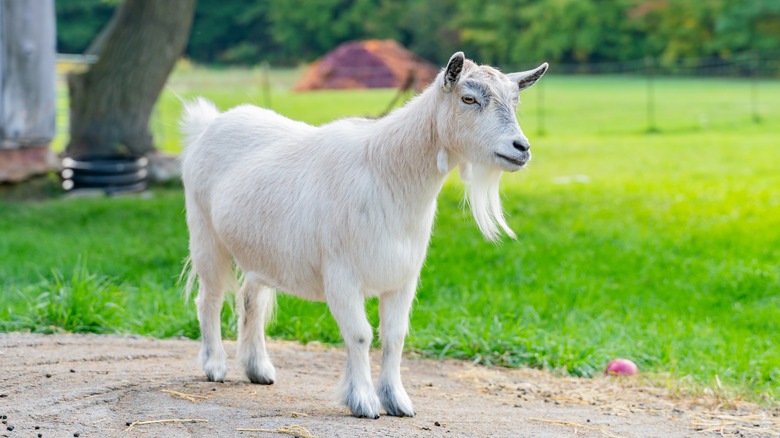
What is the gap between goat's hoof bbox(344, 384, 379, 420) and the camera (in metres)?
3.90

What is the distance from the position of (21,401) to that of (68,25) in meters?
39.9

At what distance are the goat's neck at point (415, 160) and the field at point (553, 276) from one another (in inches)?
72.1

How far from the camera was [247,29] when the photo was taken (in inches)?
1775

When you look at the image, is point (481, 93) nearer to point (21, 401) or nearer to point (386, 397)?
point (386, 397)

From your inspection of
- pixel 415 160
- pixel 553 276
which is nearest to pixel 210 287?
pixel 415 160

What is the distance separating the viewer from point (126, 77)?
11.2m

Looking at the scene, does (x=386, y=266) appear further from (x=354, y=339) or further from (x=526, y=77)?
(x=526, y=77)

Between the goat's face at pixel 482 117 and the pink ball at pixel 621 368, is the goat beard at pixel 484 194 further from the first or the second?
the pink ball at pixel 621 368

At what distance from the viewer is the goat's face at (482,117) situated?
3572 mm

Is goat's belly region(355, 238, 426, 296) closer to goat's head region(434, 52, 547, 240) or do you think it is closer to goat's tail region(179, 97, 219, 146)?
goat's head region(434, 52, 547, 240)

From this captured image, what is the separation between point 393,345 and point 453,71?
1.34m

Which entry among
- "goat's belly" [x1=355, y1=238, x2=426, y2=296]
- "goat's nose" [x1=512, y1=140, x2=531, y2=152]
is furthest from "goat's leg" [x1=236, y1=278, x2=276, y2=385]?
"goat's nose" [x1=512, y1=140, x2=531, y2=152]

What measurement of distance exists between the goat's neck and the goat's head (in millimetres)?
88

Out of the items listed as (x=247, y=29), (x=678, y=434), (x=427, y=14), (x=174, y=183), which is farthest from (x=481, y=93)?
(x=247, y=29)
